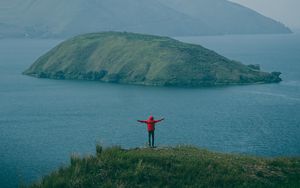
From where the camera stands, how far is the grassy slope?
37.9m

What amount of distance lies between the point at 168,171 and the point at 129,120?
7275 centimetres

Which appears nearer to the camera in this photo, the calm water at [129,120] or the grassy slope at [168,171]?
the grassy slope at [168,171]

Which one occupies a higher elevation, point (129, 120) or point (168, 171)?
point (168, 171)

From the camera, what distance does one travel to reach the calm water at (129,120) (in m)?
81.6

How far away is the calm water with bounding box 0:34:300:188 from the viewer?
8156cm

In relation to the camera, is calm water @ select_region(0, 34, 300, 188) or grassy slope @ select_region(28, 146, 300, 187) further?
calm water @ select_region(0, 34, 300, 188)

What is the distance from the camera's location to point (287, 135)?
305 feet

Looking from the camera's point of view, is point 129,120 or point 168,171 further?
point 129,120

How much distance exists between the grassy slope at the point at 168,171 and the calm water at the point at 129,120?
24365 millimetres

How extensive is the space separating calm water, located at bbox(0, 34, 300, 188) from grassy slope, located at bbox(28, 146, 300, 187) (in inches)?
959

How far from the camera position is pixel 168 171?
39406 millimetres

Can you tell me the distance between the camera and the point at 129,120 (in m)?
112

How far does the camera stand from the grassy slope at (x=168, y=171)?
37.9 metres

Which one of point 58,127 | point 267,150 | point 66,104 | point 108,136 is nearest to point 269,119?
point 267,150
